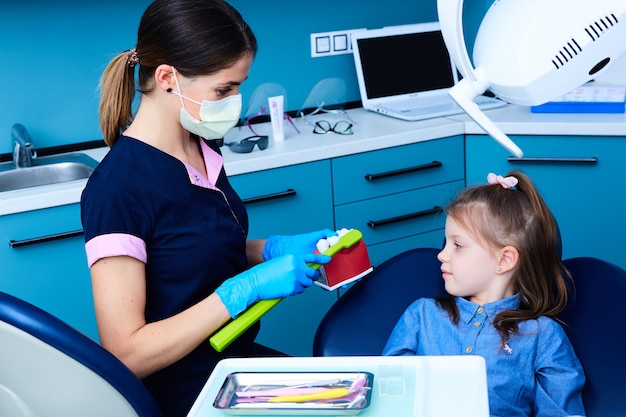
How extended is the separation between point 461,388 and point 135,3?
6.82 ft

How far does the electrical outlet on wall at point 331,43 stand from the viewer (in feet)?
10.1

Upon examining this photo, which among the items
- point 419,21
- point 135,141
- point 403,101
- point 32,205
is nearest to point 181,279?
point 135,141

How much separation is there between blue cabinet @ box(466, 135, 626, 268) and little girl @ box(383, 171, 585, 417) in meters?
0.90

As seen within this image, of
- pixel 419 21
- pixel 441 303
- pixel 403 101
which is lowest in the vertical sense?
pixel 441 303

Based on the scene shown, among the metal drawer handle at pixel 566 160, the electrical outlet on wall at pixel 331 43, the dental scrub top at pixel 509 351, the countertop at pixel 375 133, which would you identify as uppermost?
the electrical outlet on wall at pixel 331 43

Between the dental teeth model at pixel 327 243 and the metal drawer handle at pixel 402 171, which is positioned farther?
the metal drawer handle at pixel 402 171

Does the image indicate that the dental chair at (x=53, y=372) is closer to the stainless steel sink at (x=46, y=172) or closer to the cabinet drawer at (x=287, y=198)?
the cabinet drawer at (x=287, y=198)

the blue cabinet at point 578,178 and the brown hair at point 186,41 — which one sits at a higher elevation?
the brown hair at point 186,41

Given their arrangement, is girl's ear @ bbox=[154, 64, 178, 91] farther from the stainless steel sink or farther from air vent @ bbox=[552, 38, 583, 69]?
the stainless steel sink

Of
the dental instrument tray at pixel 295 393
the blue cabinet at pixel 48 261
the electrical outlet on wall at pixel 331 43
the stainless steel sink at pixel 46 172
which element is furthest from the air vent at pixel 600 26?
the electrical outlet on wall at pixel 331 43

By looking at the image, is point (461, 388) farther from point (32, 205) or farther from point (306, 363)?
point (32, 205)

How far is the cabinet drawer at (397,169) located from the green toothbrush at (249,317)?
3.10 feet

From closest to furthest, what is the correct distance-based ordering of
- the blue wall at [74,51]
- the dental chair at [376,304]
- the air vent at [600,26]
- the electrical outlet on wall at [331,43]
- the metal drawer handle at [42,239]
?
1. the air vent at [600,26]
2. the dental chair at [376,304]
3. the metal drawer handle at [42,239]
4. the blue wall at [74,51]
5. the electrical outlet on wall at [331,43]

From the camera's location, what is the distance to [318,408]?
1.08 m
